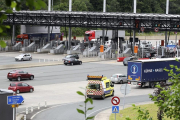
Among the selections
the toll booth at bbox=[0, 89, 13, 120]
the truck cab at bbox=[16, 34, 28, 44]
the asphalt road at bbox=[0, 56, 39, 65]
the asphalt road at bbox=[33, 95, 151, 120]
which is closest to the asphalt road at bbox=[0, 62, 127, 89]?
the asphalt road at bbox=[0, 56, 39, 65]

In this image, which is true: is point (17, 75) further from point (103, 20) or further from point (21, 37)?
point (21, 37)

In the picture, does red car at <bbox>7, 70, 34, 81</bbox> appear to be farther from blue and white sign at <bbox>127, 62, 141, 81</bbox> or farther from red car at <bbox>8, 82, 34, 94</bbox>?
blue and white sign at <bbox>127, 62, 141, 81</bbox>

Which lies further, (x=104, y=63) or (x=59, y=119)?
(x=104, y=63)

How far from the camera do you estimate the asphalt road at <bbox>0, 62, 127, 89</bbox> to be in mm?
41031

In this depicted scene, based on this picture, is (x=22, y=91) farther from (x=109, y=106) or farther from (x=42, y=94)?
(x=109, y=106)

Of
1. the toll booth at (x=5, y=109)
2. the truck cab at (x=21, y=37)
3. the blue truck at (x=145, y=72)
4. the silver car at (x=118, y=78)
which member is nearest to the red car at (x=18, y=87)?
the blue truck at (x=145, y=72)

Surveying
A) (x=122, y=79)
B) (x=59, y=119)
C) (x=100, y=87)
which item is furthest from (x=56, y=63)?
(x=59, y=119)

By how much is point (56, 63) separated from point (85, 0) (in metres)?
63.4

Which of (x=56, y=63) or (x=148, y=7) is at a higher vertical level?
(x=148, y=7)

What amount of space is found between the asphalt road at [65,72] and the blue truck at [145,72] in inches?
258

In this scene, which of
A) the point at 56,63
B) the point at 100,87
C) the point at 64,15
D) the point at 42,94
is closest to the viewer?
the point at 100,87

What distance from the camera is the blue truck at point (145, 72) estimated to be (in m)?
37.4

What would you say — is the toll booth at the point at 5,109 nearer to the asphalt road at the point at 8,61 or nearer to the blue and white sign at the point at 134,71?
the blue and white sign at the point at 134,71

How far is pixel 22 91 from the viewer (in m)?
33.6
